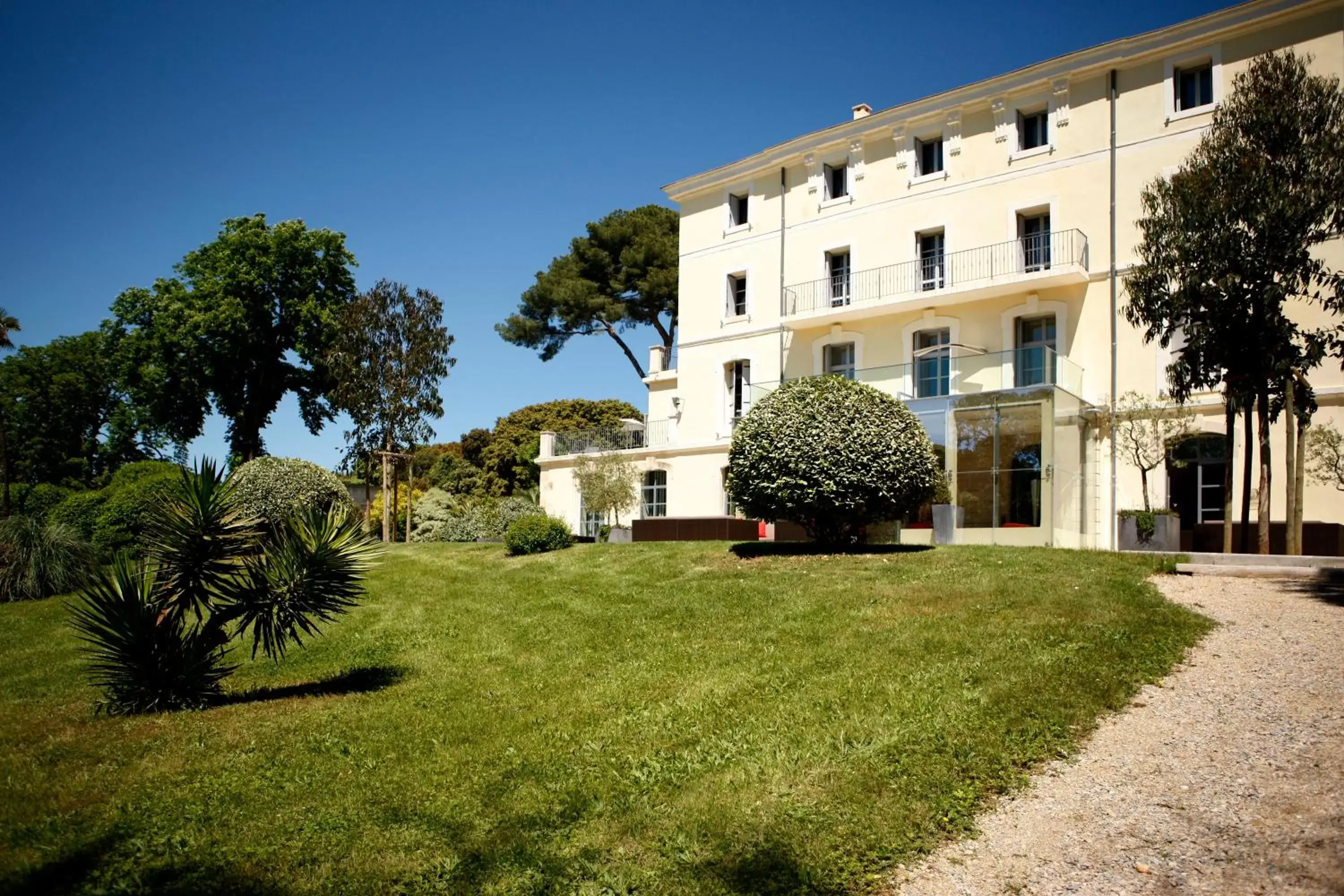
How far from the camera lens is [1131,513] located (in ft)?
59.4

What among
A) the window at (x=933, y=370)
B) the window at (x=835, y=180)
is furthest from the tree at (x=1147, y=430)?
the window at (x=835, y=180)

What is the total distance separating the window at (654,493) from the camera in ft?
91.5

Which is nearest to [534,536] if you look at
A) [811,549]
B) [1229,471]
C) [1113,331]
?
[811,549]

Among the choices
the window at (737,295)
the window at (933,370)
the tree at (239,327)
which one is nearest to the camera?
the window at (933,370)

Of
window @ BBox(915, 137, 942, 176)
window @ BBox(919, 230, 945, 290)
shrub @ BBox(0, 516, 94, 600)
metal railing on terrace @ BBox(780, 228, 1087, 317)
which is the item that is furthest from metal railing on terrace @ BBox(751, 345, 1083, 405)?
shrub @ BBox(0, 516, 94, 600)

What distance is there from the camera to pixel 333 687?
341 inches

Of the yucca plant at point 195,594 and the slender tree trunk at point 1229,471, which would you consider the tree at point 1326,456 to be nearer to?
the slender tree trunk at point 1229,471

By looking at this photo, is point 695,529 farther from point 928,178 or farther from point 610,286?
point 610,286

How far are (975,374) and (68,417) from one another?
140ft

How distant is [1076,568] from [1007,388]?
680 cm

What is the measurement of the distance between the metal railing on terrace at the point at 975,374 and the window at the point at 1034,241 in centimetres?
223

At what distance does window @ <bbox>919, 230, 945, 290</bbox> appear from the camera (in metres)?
23.4

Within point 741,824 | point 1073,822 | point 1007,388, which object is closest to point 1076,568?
point 1007,388

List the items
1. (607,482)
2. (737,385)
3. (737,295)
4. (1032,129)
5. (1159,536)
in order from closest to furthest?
(1159,536) < (1032,129) < (607,482) < (737,385) < (737,295)
